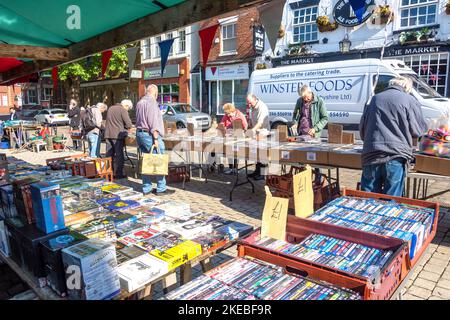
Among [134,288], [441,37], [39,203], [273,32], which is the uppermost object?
[441,37]

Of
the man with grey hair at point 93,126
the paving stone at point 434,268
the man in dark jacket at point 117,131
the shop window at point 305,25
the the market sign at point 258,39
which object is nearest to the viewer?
the paving stone at point 434,268

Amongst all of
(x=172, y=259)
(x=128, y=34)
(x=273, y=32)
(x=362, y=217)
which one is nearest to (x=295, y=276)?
(x=172, y=259)

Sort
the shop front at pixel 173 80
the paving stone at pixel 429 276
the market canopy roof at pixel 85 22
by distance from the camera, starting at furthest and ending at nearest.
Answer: the shop front at pixel 173 80 → the paving stone at pixel 429 276 → the market canopy roof at pixel 85 22

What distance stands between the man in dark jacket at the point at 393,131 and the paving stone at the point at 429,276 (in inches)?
31.0

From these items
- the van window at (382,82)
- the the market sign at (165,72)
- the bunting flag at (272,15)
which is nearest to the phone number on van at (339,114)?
the van window at (382,82)

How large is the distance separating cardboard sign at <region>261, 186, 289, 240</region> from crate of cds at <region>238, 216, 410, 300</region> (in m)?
0.06

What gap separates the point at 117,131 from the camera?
7.12 metres

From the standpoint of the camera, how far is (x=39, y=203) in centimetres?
206

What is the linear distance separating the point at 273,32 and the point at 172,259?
84.6 inches

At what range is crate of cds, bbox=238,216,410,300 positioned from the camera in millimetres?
1544

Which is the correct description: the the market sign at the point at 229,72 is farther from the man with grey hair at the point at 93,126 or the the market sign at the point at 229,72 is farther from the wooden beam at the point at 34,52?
the wooden beam at the point at 34,52

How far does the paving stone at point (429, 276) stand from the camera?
3166 mm

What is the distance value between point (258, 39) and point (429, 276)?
14431mm
